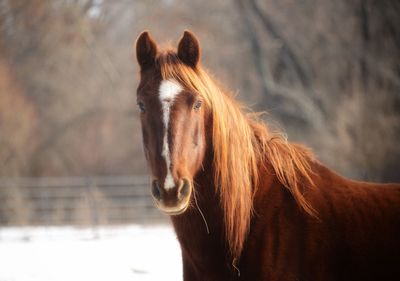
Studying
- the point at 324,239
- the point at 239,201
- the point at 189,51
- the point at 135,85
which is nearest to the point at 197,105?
the point at 189,51

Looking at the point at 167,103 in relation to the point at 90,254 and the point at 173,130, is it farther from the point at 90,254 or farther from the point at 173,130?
the point at 90,254

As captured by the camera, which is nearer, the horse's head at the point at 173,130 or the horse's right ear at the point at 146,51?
the horse's head at the point at 173,130

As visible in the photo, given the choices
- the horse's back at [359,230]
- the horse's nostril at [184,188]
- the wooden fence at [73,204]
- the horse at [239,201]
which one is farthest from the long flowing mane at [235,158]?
the wooden fence at [73,204]

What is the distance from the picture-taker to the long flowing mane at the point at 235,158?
271cm

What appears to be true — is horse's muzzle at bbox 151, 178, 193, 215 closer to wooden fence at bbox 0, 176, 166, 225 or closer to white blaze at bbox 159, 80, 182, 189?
white blaze at bbox 159, 80, 182, 189

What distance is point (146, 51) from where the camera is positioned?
9.41ft

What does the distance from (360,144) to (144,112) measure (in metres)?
10.6

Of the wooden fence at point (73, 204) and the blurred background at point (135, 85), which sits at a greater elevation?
the blurred background at point (135, 85)

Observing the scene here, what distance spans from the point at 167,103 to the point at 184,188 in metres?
0.47

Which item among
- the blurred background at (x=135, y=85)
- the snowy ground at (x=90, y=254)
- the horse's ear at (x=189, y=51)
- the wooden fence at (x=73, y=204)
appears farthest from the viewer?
the blurred background at (x=135, y=85)

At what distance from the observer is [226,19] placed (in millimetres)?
15055

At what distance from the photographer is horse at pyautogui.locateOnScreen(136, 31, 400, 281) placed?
2.59 metres

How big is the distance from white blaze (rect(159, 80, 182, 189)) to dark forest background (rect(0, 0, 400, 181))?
9.90 metres

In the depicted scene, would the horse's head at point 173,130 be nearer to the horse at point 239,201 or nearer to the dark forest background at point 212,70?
the horse at point 239,201
